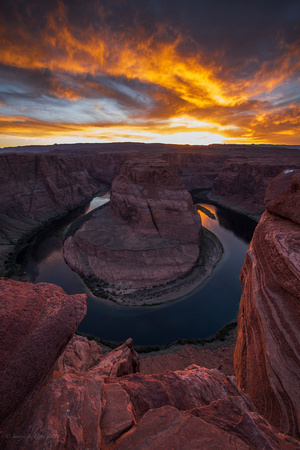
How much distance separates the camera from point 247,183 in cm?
6122

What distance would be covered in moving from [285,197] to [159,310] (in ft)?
55.9

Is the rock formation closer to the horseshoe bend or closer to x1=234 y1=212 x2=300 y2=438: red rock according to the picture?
x1=234 y1=212 x2=300 y2=438: red rock

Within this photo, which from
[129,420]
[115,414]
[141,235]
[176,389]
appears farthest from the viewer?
[141,235]

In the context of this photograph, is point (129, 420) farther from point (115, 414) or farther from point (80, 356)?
point (80, 356)

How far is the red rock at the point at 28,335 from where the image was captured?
4.05 m

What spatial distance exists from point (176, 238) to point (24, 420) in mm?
26007

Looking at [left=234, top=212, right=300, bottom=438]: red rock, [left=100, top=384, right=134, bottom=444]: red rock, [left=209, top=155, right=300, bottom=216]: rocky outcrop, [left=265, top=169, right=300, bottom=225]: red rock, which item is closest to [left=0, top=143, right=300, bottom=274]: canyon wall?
[left=209, top=155, right=300, bottom=216]: rocky outcrop

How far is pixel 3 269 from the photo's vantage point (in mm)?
28219

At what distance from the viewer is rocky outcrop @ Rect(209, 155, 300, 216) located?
55.0 m

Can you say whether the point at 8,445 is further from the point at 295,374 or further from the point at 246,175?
the point at 246,175

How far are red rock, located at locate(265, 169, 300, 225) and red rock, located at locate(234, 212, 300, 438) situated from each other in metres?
0.46

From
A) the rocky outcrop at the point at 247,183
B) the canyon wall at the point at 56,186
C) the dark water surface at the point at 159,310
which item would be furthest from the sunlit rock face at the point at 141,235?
the rocky outcrop at the point at 247,183

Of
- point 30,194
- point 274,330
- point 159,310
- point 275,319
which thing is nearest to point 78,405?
point 274,330

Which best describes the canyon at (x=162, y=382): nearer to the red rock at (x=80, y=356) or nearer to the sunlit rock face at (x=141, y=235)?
the red rock at (x=80, y=356)
